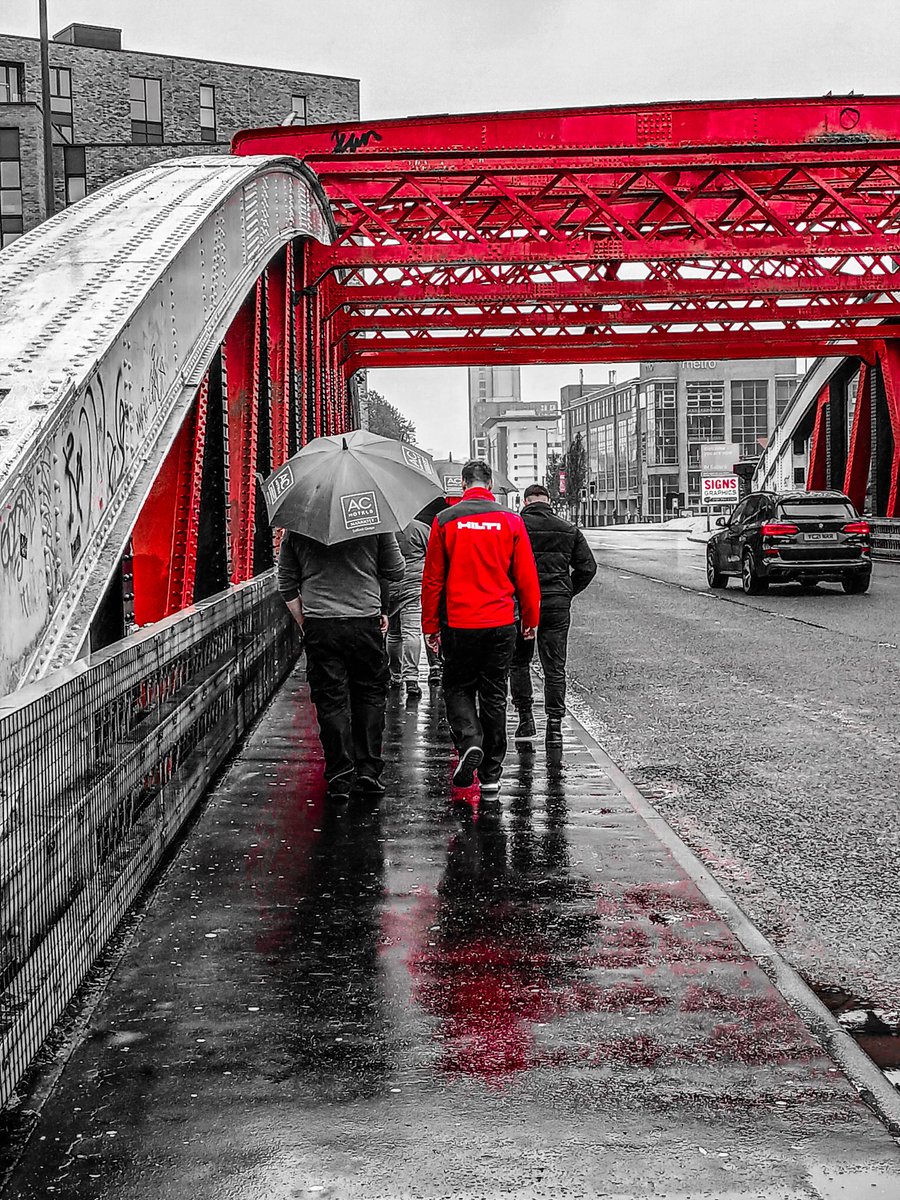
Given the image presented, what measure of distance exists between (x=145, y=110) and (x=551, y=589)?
2257 inches

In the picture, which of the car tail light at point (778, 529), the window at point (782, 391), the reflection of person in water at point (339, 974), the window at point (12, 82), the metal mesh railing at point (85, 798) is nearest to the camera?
the metal mesh railing at point (85, 798)

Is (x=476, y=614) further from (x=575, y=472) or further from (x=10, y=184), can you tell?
(x=575, y=472)

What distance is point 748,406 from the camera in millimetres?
131875

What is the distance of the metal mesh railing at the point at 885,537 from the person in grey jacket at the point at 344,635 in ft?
101

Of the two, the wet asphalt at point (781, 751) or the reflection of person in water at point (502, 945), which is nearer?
the reflection of person in water at point (502, 945)

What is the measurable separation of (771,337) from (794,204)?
31.8ft

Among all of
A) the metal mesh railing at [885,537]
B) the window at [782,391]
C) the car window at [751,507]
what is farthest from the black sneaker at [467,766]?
the window at [782,391]

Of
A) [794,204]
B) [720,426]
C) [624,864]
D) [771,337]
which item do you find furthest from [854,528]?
[720,426]

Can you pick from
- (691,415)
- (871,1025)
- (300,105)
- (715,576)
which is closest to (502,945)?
(871,1025)

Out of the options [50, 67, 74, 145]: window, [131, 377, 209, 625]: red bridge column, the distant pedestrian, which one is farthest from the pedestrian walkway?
[50, 67, 74, 145]: window

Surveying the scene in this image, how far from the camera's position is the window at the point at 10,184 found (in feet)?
175

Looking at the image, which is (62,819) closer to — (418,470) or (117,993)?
(117,993)

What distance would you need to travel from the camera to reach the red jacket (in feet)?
27.2

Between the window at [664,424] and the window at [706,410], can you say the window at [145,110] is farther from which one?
the window at [706,410]
